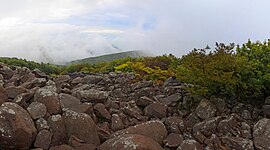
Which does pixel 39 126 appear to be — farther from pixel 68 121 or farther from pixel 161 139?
pixel 161 139

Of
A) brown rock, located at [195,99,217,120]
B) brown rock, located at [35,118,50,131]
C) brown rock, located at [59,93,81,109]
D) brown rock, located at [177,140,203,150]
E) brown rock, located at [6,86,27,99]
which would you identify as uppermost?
brown rock, located at [6,86,27,99]

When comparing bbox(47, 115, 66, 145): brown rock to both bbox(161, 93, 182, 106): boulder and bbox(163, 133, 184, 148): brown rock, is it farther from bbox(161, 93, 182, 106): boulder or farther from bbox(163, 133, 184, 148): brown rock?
bbox(161, 93, 182, 106): boulder

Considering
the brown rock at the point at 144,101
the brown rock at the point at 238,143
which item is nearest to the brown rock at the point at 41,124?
the brown rock at the point at 144,101

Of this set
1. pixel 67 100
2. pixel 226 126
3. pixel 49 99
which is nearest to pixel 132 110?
pixel 67 100

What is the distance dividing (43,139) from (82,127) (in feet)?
2.54

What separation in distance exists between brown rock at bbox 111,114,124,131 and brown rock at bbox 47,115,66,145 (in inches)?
43.3

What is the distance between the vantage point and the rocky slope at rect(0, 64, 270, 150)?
20.4 feet

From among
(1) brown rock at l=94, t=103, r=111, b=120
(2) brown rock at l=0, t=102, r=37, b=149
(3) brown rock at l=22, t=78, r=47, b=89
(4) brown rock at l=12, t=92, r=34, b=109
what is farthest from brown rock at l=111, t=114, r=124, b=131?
(3) brown rock at l=22, t=78, r=47, b=89

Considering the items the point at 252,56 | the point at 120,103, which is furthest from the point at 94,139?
the point at 252,56

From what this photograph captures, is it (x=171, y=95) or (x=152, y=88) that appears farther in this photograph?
(x=152, y=88)

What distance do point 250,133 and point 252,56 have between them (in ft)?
8.32

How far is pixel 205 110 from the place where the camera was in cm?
764

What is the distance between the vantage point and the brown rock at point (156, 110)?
25.4 ft

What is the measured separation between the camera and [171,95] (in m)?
8.49
